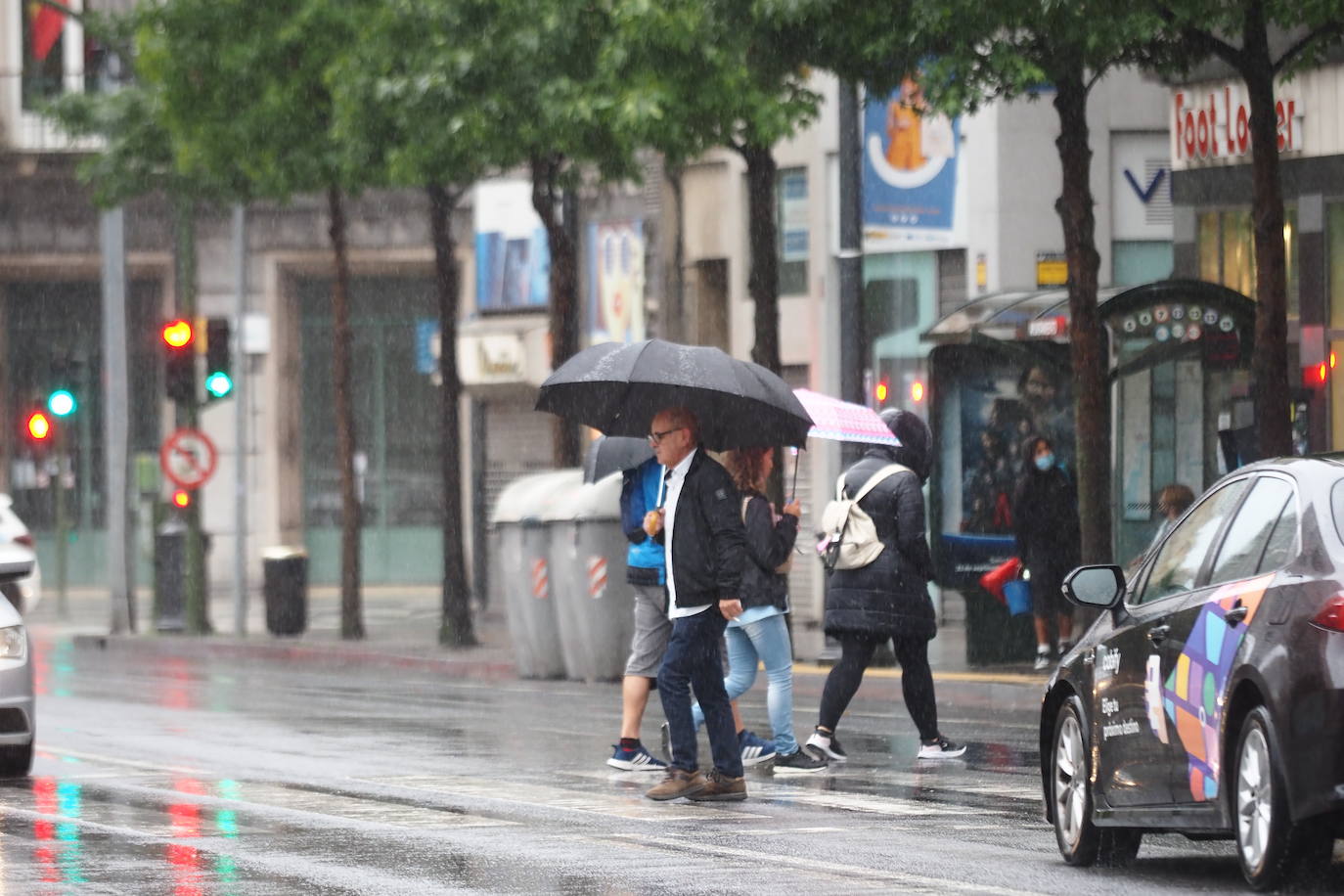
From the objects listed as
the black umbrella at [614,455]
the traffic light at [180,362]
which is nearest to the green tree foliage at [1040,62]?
the black umbrella at [614,455]

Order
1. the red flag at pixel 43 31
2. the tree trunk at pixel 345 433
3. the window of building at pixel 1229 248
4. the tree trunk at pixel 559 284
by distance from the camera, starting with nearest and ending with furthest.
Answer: the window of building at pixel 1229 248 → the tree trunk at pixel 559 284 → the tree trunk at pixel 345 433 → the red flag at pixel 43 31

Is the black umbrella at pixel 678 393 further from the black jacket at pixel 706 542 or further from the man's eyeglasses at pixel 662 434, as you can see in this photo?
the black jacket at pixel 706 542

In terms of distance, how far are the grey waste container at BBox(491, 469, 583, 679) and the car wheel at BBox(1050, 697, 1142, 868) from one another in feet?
40.8

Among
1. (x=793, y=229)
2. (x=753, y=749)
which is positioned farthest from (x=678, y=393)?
(x=793, y=229)

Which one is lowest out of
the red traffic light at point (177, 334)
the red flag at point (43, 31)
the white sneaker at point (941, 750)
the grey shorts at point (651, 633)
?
the white sneaker at point (941, 750)

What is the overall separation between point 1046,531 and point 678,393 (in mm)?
8347

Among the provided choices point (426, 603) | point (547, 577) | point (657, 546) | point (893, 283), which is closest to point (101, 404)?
point (426, 603)

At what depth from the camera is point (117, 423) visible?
3103 cm

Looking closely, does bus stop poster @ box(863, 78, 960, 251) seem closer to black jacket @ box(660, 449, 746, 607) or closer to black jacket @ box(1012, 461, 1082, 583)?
black jacket @ box(1012, 461, 1082, 583)

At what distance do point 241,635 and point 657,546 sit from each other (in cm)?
1658

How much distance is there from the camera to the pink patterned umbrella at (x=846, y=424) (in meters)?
14.4

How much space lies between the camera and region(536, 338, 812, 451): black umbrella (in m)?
12.6

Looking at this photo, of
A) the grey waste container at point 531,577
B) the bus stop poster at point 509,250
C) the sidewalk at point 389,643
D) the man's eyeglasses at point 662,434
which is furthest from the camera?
the bus stop poster at point 509,250

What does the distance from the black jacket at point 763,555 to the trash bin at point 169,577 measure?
18004 millimetres
